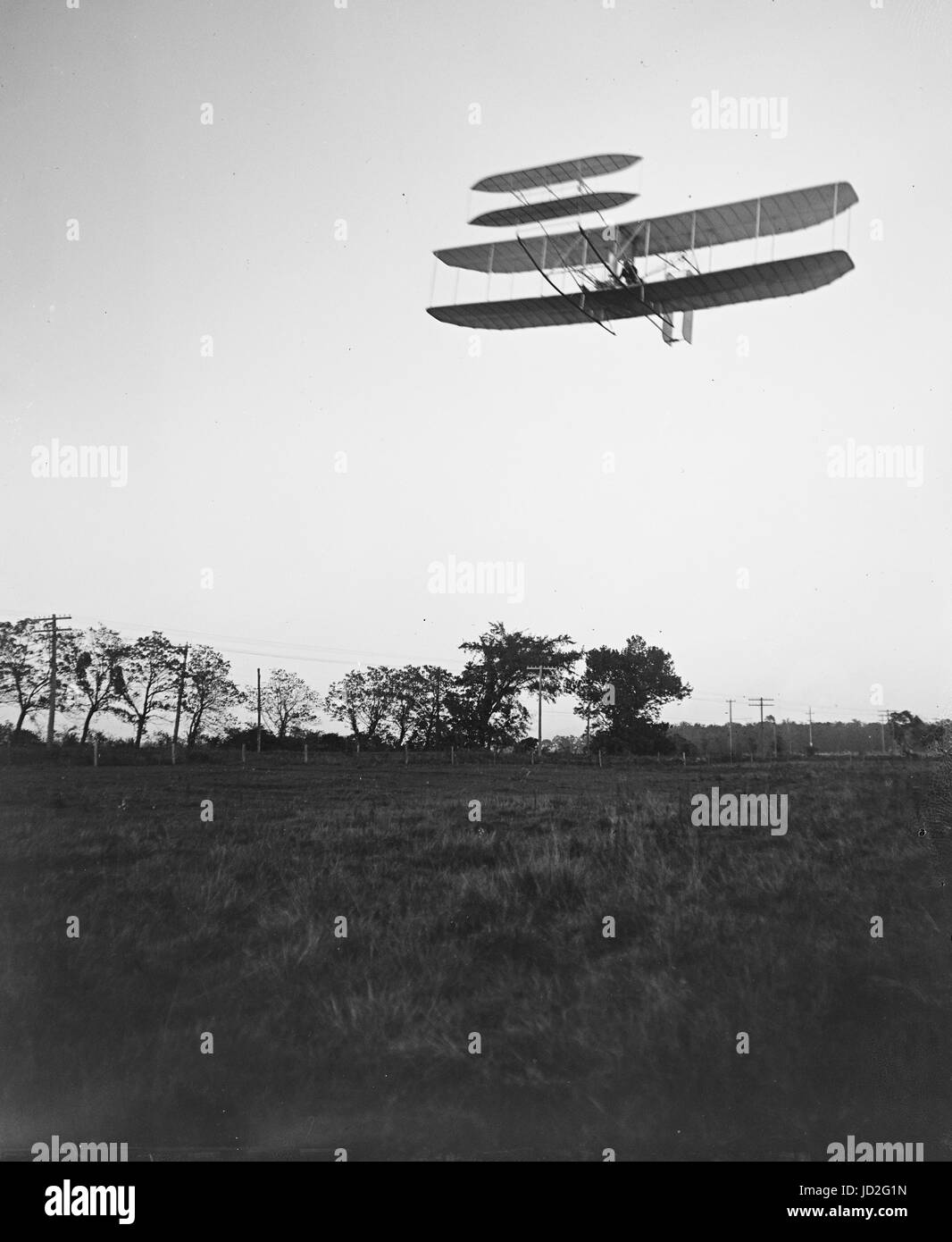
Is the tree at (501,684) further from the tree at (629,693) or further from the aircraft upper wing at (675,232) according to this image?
the aircraft upper wing at (675,232)

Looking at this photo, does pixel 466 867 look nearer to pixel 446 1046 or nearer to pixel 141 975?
pixel 446 1046

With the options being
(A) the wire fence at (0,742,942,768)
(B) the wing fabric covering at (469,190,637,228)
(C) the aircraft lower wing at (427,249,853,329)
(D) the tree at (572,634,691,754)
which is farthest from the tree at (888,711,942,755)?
(B) the wing fabric covering at (469,190,637,228)

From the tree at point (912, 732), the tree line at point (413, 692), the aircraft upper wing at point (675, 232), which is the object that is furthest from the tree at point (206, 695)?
the tree at point (912, 732)

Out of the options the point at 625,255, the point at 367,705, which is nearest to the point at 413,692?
the point at 367,705

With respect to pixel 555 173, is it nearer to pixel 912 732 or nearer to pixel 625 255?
pixel 625 255

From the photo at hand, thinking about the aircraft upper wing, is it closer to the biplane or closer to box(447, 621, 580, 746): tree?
the biplane
